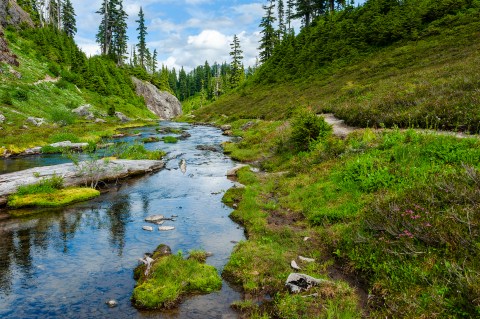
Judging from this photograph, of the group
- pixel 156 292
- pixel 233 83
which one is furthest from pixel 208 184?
pixel 233 83

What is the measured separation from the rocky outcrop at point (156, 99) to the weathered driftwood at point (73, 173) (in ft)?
254

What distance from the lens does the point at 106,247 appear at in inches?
464

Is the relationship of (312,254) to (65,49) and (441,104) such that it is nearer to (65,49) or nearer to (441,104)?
(441,104)

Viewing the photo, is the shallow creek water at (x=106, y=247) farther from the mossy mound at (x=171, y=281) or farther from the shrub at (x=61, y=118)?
the shrub at (x=61, y=118)

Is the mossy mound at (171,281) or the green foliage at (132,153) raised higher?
the green foliage at (132,153)

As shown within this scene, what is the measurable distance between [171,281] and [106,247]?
4.16 metres

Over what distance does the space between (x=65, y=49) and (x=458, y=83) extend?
83.7m

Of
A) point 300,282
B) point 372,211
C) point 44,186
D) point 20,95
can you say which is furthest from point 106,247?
point 20,95

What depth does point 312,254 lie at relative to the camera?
33.4 ft

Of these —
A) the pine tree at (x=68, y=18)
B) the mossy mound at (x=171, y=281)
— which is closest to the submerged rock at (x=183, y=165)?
the mossy mound at (x=171, y=281)

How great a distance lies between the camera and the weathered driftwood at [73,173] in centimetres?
1692

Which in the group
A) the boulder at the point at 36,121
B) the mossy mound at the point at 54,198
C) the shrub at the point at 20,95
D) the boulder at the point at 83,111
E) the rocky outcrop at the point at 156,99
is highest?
the rocky outcrop at the point at 156,99

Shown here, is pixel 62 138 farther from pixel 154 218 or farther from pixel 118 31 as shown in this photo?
pixel 118 31

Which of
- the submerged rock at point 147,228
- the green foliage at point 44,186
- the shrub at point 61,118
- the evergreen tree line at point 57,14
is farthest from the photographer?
the evergreen tree line at point 57,14
